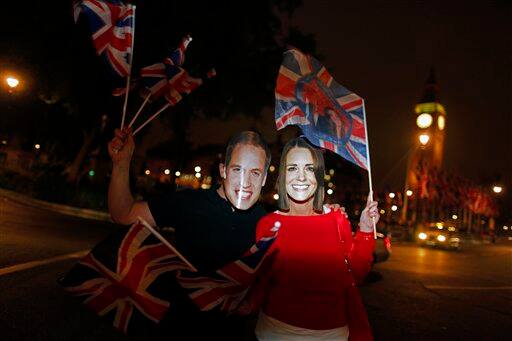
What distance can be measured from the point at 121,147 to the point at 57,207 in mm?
19967

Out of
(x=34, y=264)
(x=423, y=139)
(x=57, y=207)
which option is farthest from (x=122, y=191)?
(x=423, y=139)

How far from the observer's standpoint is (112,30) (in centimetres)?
356

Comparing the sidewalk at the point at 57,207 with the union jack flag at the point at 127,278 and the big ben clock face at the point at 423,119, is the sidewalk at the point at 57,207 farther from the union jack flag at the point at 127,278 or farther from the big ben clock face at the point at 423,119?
the big ben clock face at the point at 423,119

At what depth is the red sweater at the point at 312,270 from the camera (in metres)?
2.57

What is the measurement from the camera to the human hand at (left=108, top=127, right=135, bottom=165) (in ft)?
9.53

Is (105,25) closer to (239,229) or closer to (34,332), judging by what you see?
(239,229)

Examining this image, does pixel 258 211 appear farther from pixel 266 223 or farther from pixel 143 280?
pixel 143 280

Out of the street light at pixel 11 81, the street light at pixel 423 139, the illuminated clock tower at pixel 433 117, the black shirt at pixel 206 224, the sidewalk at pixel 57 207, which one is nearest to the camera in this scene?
the black shirt at pixel 206 224

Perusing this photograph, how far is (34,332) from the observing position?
4.60 m

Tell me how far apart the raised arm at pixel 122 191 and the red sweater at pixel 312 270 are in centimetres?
79

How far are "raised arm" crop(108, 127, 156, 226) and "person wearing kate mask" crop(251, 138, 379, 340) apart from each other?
791 millimetres

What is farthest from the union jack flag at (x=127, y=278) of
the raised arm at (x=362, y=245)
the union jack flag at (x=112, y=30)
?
the union jack flag at (x=112, y=30)

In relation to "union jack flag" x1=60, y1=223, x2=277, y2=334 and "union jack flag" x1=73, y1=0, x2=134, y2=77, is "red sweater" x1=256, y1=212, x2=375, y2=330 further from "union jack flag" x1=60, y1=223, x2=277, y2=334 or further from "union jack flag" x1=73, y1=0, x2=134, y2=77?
"union jack flag" x1=73, y1=0, x2=134, y2=77

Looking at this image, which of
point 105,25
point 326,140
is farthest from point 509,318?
point 105,25
